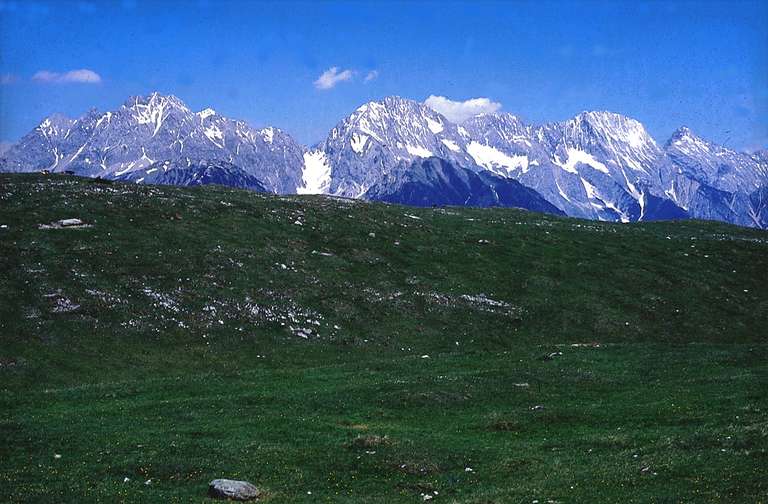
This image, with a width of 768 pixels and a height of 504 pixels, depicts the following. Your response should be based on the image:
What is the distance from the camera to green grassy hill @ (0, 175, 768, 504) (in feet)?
92.2

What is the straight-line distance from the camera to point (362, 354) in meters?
58.4

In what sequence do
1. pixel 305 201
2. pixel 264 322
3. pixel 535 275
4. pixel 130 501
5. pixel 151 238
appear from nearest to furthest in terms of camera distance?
pixel 130 501, pixel 264 322, pixel 151 238, pixel 535 275, pixel 305 201

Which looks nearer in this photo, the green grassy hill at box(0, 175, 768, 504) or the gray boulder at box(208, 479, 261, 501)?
the gray boulder at box(208, 479, 261, 501)

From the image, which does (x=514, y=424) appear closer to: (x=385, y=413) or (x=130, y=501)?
(x=385, y=413)

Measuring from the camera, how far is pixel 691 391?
4119 cm

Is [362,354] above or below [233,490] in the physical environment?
above

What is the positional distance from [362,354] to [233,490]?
108ft

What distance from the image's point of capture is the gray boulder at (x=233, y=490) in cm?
2550

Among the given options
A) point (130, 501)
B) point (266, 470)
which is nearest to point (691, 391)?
point (266, 470)

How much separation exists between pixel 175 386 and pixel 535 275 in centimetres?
4778

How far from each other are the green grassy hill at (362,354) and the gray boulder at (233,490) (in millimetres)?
774

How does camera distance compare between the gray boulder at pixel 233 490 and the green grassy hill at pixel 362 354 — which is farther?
the green grassy hill at pixel 362 354

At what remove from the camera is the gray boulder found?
83.7ft

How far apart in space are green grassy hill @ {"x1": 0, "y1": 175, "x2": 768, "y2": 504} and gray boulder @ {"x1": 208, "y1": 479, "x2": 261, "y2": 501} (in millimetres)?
774
